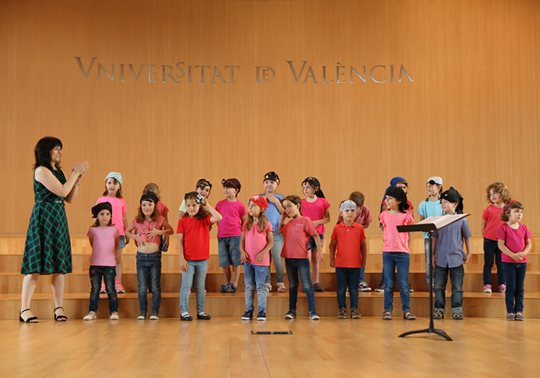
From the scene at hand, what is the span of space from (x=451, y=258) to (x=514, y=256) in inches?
21.3

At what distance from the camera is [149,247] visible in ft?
16.3

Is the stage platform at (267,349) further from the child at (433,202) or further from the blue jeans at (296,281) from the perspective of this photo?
the child at (433,202)

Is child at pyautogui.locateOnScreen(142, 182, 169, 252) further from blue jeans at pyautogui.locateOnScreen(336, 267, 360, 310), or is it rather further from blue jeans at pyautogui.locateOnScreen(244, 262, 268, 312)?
blue jeans at pyautogui.locateOnScreen(336, 267, 360, 310)

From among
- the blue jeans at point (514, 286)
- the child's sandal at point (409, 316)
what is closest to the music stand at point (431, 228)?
the child's sandal at point (409, 316)

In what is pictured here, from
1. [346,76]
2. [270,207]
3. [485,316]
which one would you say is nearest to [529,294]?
[485,316]

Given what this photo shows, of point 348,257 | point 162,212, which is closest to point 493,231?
point 348,257

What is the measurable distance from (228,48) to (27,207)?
12.1 ft

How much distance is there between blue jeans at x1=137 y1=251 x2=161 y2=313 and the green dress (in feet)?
2.17

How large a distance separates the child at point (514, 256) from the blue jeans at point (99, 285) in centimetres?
357

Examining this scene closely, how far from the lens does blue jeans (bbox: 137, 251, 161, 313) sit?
4832 mm

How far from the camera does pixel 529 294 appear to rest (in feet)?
17.6

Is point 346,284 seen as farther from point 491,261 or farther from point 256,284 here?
point 491,261

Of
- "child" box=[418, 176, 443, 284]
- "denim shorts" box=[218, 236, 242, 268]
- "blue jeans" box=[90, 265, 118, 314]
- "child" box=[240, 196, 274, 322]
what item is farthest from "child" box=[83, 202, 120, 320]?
"child" box=[418, 176, 443, 284]

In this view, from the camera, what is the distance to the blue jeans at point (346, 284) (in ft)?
16.3
